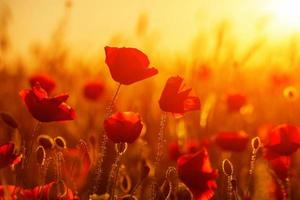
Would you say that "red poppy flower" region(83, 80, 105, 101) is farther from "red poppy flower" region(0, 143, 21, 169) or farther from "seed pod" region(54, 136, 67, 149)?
"red poppy flower" region(0, 143, 21, 169)

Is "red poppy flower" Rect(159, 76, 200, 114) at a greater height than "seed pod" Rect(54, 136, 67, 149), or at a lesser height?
greater

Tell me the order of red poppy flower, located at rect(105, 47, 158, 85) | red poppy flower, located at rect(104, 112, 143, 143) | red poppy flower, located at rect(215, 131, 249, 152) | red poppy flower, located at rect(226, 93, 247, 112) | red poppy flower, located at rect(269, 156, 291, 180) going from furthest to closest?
red poppy flower, located at rect(226, 93, 247, 112) → red poppy flower, located at rect(215, 131, 249, 152) → red poppy flower, located at rect(269, 156, 291, 180) → red poppy flower, located at rect(105, 47, 158, 85) → red poppy flower, located at rect(104, 112, 143, 143)

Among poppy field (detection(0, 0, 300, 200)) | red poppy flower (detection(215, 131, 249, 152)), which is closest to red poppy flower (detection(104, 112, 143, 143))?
poppy field (detection(0, 0, 300, 200))

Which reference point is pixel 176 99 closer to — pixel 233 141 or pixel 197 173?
pixel 197 173

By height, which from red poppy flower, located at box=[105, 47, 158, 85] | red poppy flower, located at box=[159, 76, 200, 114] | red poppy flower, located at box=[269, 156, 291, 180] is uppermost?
red poppy flower, located at box=[105, 47, 158, 85]

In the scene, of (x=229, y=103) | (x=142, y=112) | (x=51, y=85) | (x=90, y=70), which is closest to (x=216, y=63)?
(x=229, y=103)
